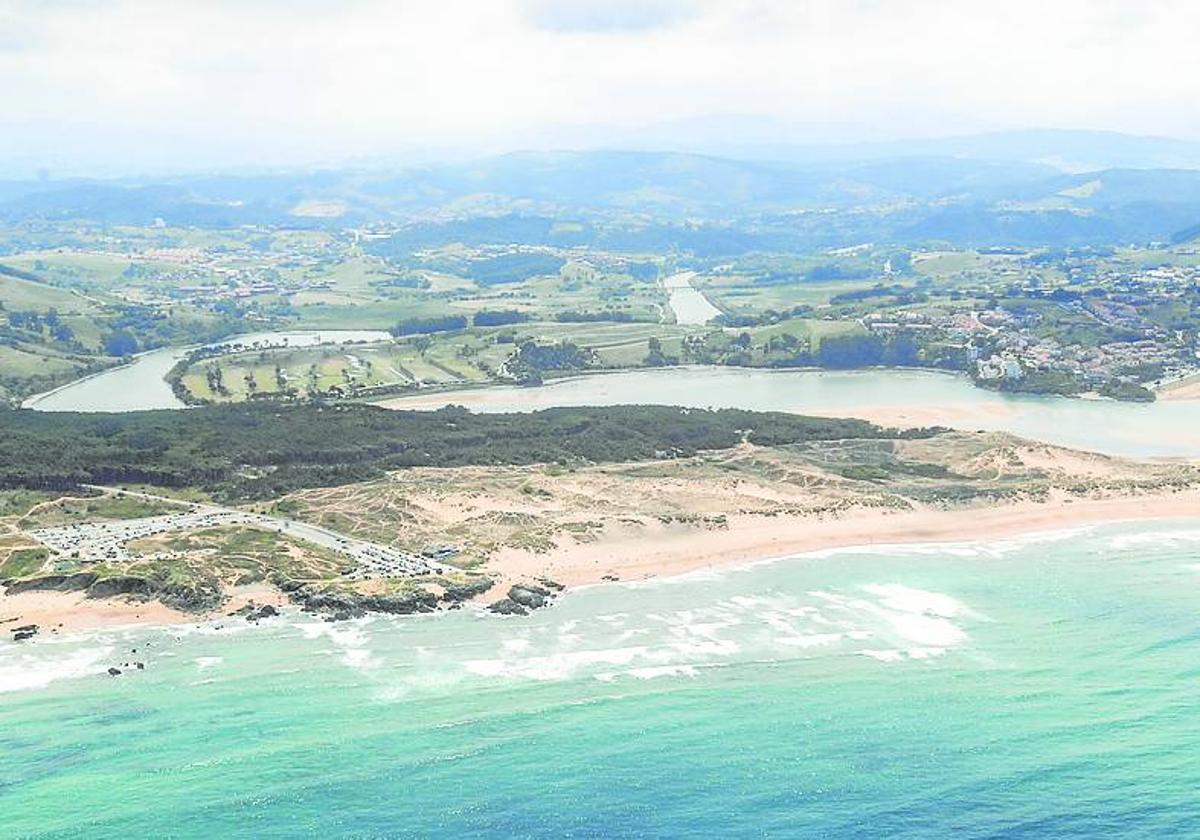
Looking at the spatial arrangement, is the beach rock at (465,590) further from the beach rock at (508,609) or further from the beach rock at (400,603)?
the beach rock at (508,609)

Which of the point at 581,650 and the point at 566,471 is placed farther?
the point at 566,471

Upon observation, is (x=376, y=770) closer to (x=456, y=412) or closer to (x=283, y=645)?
(x=283, y=645)

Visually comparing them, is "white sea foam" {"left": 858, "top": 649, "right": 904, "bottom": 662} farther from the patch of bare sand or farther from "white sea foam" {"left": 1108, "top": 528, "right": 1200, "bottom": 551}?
the patch of bare sand

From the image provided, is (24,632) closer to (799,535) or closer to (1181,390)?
(799,535)

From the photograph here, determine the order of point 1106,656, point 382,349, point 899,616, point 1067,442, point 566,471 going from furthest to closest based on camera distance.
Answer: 1. point 382,349
2. point 1067,442
3. point 566,471
4. point 899,616
5. point 1106,656

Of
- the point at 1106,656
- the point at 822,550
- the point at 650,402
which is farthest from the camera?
the point at 650,402

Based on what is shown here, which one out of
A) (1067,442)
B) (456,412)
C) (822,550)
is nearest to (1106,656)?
(822,550)
